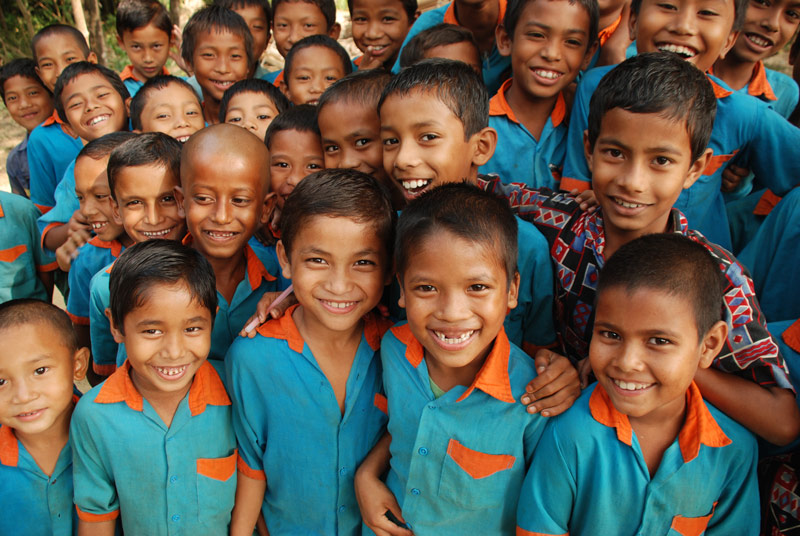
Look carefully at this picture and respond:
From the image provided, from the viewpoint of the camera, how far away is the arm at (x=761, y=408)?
4.96 feet

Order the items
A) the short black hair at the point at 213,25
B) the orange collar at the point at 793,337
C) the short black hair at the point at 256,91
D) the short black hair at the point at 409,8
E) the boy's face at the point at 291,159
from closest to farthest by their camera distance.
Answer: the orange collar at the point at 793,337
the boy's face at the point at 291,159
the short black hair at the point at 256,91
the short black hair at the point at 409,8
the short black hair at the point at 213,25

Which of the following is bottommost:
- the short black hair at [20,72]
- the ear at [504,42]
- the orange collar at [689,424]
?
the orange collar at [689,424]

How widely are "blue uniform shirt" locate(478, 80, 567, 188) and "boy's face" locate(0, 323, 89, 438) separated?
1.89 meters

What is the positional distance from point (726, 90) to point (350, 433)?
1.96 meters

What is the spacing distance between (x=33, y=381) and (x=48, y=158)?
2614mm

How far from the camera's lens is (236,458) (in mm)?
1921

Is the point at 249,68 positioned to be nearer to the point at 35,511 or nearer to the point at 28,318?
the point at 28,318

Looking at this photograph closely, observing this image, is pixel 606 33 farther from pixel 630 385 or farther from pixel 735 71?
pixel 630 385

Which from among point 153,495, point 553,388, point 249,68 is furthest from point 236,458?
point 249,68

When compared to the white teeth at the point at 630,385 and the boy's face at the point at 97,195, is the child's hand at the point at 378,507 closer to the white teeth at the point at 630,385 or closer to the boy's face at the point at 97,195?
the white teeth at the point at 630,385

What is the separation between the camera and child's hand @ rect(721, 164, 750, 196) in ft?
7.68

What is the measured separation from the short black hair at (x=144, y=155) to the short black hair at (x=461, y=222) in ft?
4.05

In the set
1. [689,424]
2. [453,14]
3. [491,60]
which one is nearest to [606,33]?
[491,60]

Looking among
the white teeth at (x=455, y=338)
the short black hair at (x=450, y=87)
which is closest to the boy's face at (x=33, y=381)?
the white teeth at (x=455, y=338)
